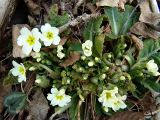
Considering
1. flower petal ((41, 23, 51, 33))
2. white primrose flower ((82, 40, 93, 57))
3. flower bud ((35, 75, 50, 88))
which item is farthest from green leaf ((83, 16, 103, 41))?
flower bud ((35, 75, 50, 88))

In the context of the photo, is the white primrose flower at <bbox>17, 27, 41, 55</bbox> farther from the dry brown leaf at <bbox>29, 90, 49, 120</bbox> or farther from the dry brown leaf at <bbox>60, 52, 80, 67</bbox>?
the dry brown leaf at <bbox>29, 90, 49, 120</bbox>

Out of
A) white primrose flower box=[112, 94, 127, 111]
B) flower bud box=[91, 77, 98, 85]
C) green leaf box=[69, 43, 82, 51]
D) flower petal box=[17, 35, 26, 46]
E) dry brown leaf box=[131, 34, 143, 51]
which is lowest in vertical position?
white primrose flower box=[112, 94, 127, 111]

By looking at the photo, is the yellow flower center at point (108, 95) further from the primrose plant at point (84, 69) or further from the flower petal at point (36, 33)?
the flower petal at point (36, 33)

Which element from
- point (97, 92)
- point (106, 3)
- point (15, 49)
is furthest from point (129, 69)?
point (15, 49)

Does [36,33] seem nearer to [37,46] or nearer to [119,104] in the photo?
[37,46]

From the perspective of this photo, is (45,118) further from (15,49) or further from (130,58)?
(130,58)

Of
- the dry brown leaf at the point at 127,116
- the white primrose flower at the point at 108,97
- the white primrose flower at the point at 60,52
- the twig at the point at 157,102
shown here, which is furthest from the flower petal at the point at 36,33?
the twig at the point at 157,102
